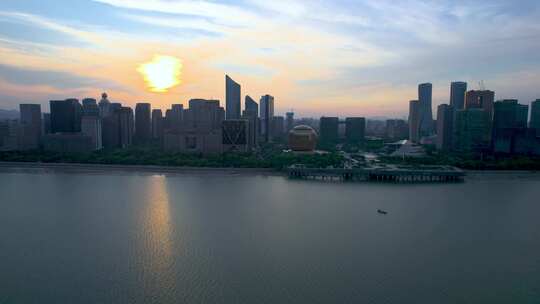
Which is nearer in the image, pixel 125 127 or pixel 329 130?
pixel 125 127

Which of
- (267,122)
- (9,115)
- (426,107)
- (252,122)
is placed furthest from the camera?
(9,115)

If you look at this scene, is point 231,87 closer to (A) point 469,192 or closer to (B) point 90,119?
(B) point 90,119

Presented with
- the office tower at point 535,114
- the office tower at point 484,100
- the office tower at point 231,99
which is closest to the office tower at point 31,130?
the office tower at point 231,99

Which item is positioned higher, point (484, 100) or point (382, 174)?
point (484, 100)

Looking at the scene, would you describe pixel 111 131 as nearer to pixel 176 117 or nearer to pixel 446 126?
pixel 176 117

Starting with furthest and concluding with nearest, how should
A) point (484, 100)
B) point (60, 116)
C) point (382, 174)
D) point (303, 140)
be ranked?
point (484, 100)
point (60, 116)
point (303, 140)
point (382, 174)

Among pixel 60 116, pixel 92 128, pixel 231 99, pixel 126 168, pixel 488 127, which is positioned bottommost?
pixel 126 168

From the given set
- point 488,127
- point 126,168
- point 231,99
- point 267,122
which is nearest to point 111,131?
point 126,168

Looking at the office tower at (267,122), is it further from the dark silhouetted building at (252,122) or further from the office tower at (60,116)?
the office tower at (60,116)

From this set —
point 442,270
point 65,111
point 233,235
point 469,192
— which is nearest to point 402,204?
point 469,192
